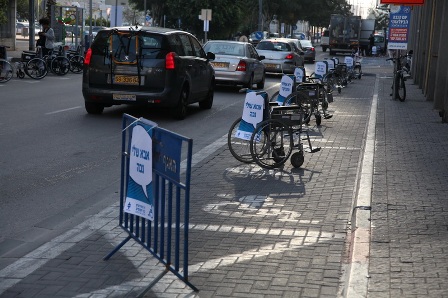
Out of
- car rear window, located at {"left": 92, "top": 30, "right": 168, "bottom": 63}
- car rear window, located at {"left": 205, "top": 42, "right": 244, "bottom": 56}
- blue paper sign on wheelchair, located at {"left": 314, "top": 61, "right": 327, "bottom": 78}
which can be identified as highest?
car rear window, located at {"left": 92, "top": 30, "right": 168, "bottom": 63}

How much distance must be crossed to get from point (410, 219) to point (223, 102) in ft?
49.1

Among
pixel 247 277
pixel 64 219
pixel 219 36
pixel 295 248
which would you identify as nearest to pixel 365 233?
pixel 295 248

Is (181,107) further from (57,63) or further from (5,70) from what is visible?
(57,63)

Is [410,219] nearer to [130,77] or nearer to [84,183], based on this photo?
[84,183]

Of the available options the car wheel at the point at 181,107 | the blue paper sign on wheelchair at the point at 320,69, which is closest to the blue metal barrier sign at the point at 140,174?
the car wheel at the point at 181,107

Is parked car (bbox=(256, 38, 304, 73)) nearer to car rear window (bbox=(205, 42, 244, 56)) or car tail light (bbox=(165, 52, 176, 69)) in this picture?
car rear window (bbox=(205, 42, 244, 56))

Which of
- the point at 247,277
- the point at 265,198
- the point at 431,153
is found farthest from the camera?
the point at 431,153

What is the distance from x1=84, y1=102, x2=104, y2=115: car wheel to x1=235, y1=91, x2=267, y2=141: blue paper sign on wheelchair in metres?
6.54

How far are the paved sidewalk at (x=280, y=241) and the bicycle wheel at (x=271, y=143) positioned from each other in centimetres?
15

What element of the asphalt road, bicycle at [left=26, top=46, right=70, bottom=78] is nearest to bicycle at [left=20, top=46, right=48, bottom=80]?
bicycle at [left=26, top=46, right=70, bottom=78]

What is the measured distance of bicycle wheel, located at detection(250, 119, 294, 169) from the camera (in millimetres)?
11289

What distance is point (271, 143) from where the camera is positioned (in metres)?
11.3

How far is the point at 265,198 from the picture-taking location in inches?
372

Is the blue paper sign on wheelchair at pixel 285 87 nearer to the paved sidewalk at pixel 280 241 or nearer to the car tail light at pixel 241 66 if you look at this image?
the paved sidewalk at pixel 280 241
